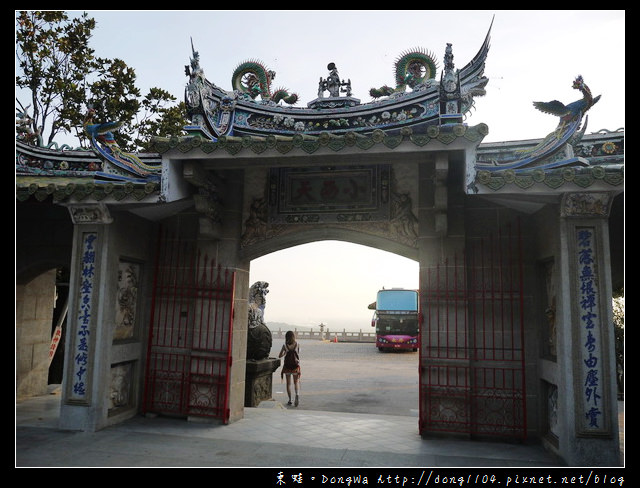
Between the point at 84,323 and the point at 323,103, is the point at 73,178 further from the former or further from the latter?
the point at 323,103

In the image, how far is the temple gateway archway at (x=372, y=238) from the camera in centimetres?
563

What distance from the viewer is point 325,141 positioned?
5.98 m

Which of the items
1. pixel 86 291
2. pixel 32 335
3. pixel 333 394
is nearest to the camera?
pixel 86 291

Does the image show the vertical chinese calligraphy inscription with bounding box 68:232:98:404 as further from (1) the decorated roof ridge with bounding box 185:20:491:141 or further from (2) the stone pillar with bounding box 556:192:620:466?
(2) the stone pillar with bounding box 556:192:620:466

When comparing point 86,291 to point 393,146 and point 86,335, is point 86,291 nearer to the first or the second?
point 86,335

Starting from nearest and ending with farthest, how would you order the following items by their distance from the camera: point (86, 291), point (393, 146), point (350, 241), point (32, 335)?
point (393, 146) → point (86, 291) → point (350, 241) → point (32, 335)

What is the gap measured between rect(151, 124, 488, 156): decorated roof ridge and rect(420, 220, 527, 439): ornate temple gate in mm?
1895

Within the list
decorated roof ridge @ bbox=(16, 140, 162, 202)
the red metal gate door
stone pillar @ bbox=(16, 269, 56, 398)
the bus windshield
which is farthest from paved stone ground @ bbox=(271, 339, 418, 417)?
the bus windshield

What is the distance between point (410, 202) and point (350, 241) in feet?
3.46

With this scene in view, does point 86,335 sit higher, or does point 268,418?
point 86,335

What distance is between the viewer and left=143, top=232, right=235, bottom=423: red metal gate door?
734 cm

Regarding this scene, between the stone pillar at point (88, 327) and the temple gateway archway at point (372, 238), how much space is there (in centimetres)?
2

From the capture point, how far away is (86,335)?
6785mm

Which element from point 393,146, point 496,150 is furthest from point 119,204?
point 496,150
